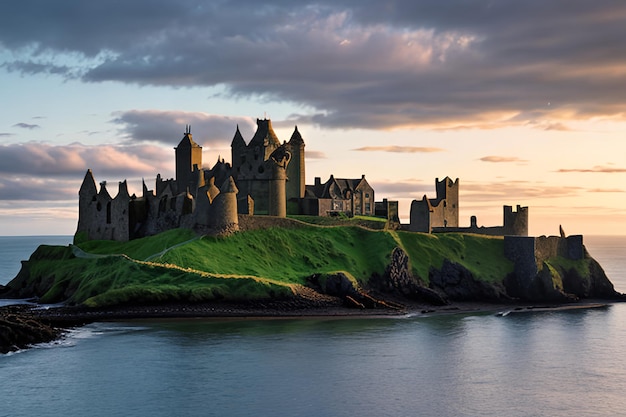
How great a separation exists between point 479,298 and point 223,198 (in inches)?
1278

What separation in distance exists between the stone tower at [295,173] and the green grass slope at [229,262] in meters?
14.4

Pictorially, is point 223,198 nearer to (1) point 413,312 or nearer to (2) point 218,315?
(2) point 218,315

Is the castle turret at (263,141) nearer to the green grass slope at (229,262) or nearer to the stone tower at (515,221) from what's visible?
the green grass slope at (229,262)

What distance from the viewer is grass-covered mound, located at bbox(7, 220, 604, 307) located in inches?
3260

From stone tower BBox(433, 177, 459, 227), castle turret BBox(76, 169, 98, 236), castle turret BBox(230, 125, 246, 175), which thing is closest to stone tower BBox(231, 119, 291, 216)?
castle turret BBox(230, 125, 246, 175)

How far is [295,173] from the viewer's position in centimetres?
11575

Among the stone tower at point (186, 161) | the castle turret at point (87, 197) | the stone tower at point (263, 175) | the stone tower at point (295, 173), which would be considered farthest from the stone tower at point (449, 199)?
the castle turret at point (87, 197)

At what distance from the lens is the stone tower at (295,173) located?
379 ft

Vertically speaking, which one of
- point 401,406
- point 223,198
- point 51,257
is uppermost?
point 223,198

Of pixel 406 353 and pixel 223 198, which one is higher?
pixel 223 198

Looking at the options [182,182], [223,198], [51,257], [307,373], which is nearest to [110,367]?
[307,373]

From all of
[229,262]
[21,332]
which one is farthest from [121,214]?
[21,332]

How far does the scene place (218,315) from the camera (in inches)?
3147

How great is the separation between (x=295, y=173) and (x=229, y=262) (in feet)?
96.2
